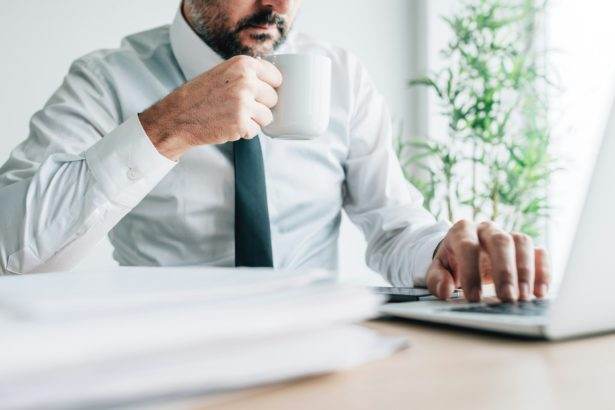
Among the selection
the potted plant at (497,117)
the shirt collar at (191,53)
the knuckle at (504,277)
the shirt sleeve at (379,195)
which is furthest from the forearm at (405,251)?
the potted plant at (497,117)

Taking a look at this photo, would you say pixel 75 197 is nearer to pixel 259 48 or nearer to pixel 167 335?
Answer: pixel 259 48

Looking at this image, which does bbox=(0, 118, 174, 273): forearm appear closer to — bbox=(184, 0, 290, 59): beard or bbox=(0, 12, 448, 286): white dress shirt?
bbox=(0, 12, 448, 286): white dress shirt

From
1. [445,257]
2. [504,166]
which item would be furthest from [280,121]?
[504,166]

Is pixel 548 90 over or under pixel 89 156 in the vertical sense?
over

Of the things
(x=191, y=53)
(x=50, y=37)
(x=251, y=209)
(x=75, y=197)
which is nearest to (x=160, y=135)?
(x=75, y=197)

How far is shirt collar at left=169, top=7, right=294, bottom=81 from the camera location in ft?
4.34

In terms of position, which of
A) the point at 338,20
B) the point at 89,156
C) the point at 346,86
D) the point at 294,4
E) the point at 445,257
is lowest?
the point at 445,257

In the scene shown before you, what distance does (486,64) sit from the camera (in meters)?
2.45

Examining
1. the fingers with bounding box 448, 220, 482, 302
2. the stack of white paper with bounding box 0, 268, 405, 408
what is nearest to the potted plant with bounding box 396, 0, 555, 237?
the fingers with bounding box 448, 220, 482, 302

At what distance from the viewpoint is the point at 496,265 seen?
640 mm

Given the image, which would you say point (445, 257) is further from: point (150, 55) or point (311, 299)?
point (150, 55)

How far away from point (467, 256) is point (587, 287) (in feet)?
0.99

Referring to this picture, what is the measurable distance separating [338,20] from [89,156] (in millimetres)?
2018

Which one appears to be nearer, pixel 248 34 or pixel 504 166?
A: pixel 248 34
